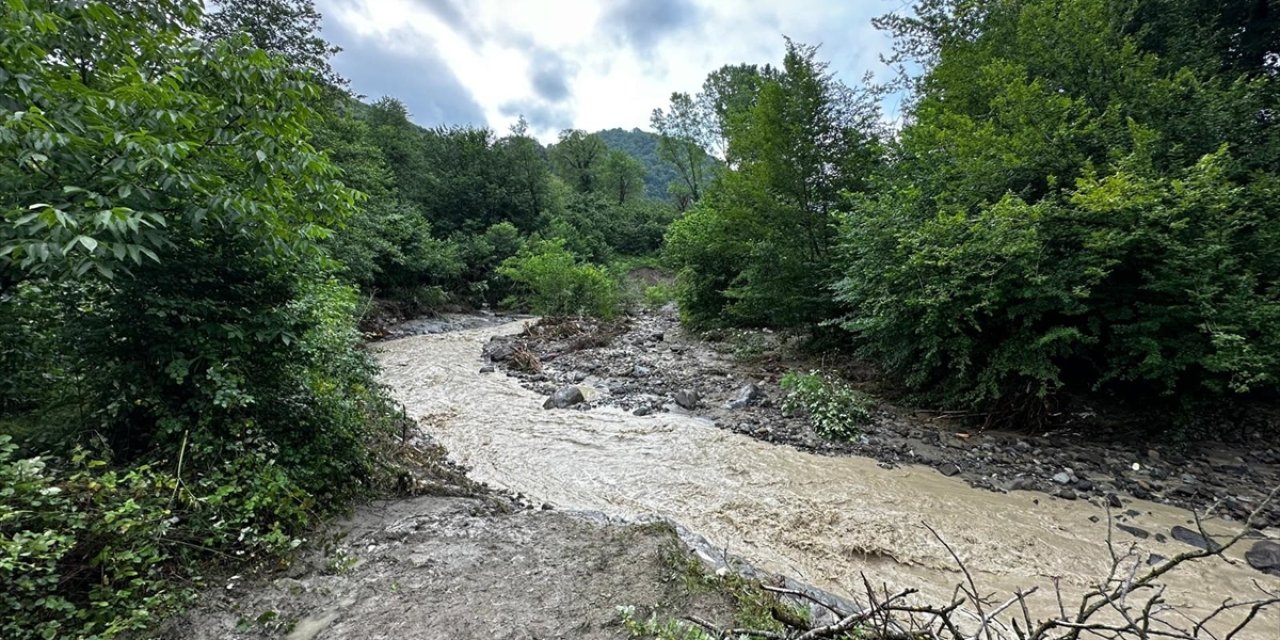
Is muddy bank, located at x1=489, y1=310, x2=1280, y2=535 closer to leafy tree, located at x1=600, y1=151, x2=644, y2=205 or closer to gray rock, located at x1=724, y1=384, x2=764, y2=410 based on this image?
gray rock, located at x1=724, y1=384, x2=764, y2=410

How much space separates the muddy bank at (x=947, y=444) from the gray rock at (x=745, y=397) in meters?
0.02

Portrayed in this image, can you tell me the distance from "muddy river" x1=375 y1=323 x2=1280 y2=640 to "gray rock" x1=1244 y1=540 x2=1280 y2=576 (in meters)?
0.09

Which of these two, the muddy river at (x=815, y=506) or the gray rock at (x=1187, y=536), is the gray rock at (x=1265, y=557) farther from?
the gray rock at (x=1187, y=536)

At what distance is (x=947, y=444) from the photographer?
585 cm

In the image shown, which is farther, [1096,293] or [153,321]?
[1096,293]

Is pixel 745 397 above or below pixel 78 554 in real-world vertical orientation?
below

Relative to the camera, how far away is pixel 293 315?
324cm

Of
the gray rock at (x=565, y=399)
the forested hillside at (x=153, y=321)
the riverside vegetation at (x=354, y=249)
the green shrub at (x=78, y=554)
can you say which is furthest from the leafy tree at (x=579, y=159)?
the green shrub at (x=78, y=554)

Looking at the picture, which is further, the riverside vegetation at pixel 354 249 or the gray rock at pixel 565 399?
the gray rock at pixel 565 399

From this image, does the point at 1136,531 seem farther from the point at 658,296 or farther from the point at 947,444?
the point at 658,296

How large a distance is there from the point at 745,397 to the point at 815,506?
9.98 ft

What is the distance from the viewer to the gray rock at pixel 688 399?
25.1 feet

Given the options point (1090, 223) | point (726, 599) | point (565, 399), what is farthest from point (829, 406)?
point (726, 599)

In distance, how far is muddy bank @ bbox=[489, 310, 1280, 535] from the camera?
4.75 metres
